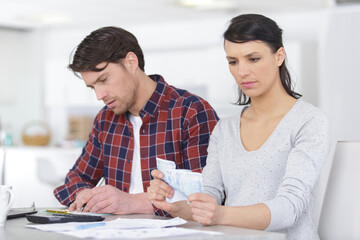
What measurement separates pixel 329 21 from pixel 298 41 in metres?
2.62

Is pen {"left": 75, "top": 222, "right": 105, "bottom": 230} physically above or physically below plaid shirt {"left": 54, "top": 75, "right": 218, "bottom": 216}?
below

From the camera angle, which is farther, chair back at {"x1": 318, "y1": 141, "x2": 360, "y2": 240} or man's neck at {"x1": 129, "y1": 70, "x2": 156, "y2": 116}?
man's neck at {"x1": 129, "y1": 70, "x2": 156, "y2": 116}

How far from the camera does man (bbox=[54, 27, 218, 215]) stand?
2.45 metres

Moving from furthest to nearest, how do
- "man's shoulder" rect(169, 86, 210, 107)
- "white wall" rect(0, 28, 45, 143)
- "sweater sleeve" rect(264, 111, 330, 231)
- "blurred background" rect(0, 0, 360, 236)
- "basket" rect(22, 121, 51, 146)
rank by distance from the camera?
"white wall" rect(0, 28, 45, 143) → "basket" rect(22, 121, 51, 146) → "blurred background" rect(0, 0, 360, 236) → "man's shoulder" rect(169, 86, 210, 107) → "sweater sleeve" rect(264, 111, 330, 231)

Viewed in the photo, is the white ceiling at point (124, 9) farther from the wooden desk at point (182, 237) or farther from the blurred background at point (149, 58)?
the wooden desk at point (182, 237)

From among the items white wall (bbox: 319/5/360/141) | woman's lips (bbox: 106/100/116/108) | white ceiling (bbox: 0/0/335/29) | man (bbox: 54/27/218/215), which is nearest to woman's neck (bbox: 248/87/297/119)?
man (bbox: 54/27/218/215)

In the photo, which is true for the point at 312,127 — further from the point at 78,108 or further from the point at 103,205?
the point at 78,108

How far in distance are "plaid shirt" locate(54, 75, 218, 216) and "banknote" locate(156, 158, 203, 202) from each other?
0.66 metres

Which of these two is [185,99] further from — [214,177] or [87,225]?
[87,225]

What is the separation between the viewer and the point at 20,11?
7625 mm

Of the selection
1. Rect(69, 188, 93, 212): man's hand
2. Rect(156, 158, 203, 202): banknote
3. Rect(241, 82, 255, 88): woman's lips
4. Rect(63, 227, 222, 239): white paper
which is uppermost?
Rect(241, 82, 255, 88): woman's lips

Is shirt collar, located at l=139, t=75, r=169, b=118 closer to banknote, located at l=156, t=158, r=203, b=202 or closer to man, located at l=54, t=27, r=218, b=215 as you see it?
man, located at l=54, t=27, r=218, b=215

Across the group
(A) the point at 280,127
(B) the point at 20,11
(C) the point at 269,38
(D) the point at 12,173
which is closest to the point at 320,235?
(A) the point at 280,127

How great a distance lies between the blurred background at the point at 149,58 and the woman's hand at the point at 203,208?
3438 mm
